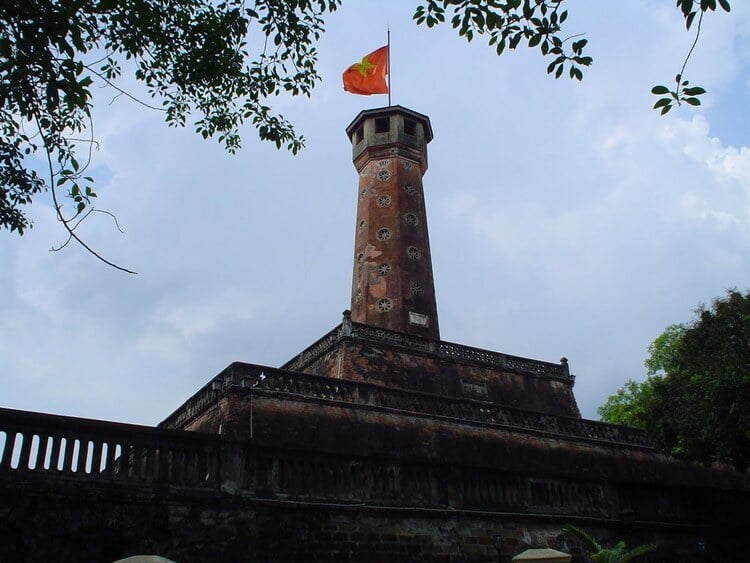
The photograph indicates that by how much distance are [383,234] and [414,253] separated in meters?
1.32

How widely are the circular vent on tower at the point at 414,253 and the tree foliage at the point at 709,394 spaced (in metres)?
9.75

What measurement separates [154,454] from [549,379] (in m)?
16.0

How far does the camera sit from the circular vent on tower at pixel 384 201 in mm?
25953

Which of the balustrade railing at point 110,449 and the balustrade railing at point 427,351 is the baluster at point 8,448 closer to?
the balustrade railing at point 110,449

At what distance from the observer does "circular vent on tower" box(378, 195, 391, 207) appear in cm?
2595

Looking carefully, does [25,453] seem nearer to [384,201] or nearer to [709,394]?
[709,394]

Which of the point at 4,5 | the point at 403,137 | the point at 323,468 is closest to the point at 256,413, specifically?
the point at 323,468

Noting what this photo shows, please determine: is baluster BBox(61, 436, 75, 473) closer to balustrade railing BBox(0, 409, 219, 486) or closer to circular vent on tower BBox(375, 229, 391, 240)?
balustrade railing BBox(0, 409, 219, 486)

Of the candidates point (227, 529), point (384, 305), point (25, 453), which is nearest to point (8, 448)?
point (25, 453)

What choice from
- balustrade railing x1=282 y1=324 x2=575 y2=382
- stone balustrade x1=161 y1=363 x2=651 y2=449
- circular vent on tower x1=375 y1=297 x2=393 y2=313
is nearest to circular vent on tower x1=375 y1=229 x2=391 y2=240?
circular vent on tower x1=375 y1=297 x2=393 y2=313

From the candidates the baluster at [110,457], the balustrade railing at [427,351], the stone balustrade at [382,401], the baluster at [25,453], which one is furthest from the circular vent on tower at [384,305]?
the baluster at [25,453]

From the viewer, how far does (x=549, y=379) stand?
23422 mm

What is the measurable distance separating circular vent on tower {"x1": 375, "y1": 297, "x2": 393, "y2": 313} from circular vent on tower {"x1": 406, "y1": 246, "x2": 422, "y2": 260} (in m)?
2.01

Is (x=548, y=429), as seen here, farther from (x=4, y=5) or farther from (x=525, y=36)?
(x=4, y=5)
